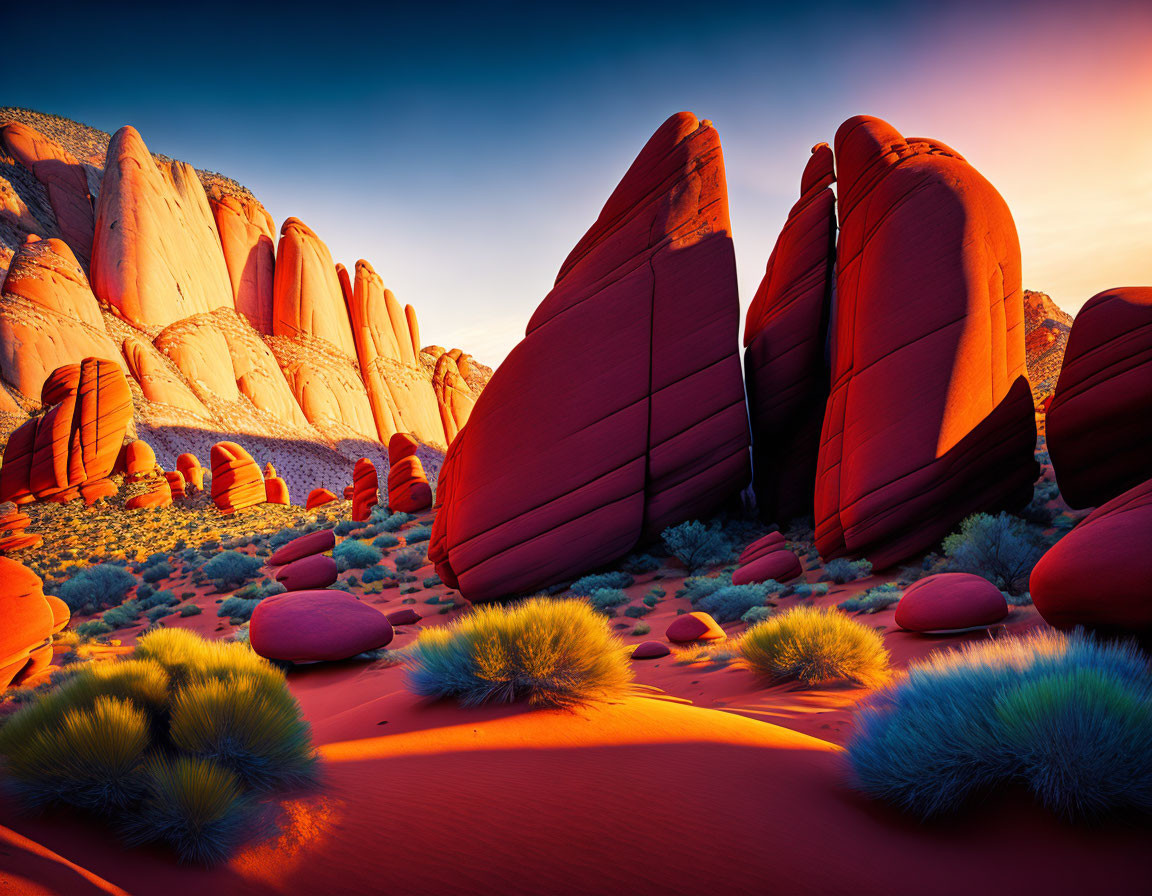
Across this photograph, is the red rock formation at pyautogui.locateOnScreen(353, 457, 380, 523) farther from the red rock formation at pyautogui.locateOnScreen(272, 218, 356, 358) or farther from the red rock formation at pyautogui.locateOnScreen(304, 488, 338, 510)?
the red rock formation at pyautogui.locateOnScreen(272, 218, 356, 358)

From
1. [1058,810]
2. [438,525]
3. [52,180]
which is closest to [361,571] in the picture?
[438,525]

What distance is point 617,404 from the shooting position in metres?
13.3

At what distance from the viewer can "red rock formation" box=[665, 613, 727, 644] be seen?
8328mm

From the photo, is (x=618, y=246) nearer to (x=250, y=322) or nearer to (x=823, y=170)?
(x=823, y=170)

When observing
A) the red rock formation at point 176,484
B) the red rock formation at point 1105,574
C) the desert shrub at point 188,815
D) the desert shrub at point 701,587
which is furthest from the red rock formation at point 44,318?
the red rock formation at point 1105,574

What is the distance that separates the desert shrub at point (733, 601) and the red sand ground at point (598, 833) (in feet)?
18.9

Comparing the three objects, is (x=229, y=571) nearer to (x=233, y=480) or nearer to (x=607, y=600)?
(x=607, y=600)

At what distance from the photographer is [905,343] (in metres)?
11.0

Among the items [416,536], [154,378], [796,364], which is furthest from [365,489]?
[154,378]

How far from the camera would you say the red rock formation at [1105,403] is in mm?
9289

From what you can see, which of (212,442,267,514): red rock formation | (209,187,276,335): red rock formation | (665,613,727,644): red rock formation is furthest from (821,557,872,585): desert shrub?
(209,187,276,335): red rock formation

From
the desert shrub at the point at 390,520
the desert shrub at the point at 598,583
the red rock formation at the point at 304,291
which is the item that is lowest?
the desert shrub at the point at 598,583

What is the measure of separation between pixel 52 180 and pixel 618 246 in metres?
69.2

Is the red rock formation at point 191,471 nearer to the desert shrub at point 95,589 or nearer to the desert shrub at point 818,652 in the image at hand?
the desert shrub at point 95,589
